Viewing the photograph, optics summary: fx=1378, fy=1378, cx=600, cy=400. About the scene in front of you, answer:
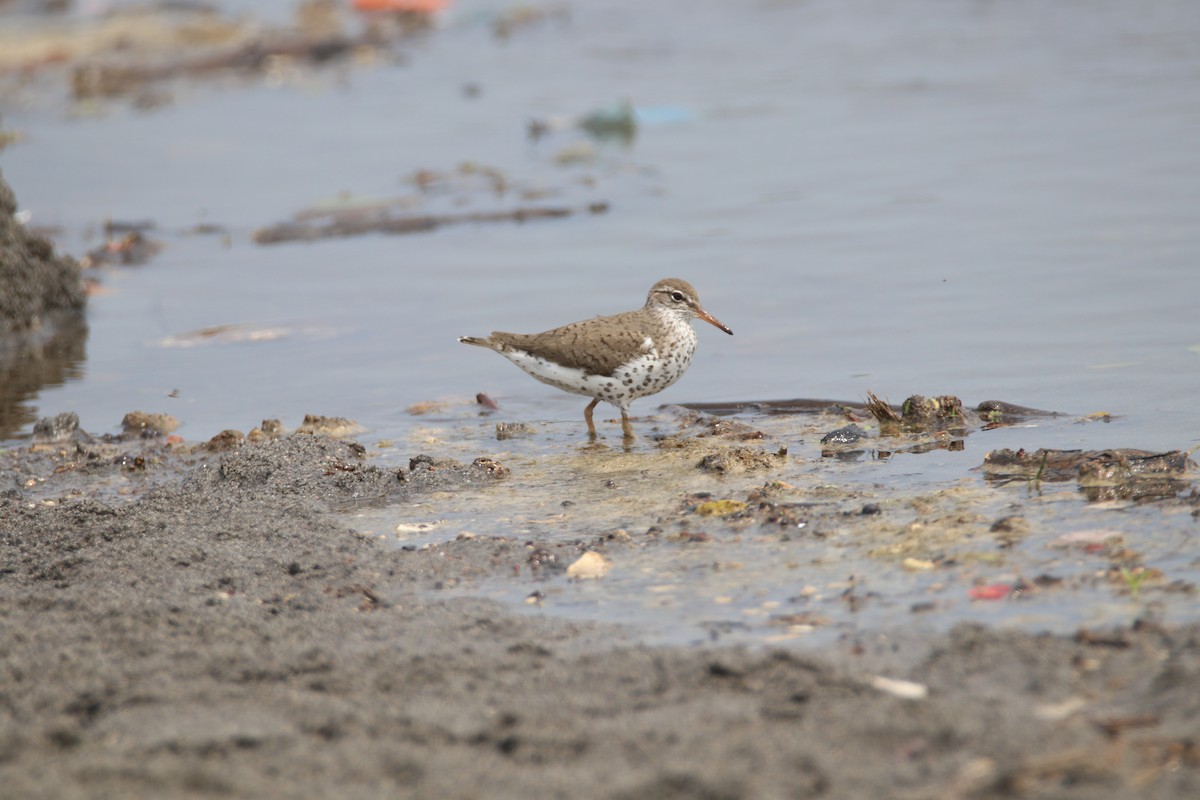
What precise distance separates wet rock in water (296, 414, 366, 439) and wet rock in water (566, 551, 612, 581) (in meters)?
2.89

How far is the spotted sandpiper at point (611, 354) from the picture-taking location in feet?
26.7

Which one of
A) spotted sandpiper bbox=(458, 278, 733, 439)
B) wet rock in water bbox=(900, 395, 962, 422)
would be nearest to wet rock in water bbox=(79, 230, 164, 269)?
spotted sandpiper bbox=(458, 278, 733, 439)

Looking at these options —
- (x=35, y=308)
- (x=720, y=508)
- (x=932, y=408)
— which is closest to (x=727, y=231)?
(x=932, y=408)

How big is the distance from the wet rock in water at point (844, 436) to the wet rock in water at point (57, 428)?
177 inches

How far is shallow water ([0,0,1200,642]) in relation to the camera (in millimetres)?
8781

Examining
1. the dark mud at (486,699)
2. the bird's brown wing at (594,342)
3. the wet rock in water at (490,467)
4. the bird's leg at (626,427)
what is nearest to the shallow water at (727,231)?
the bird's leg at (626,427)

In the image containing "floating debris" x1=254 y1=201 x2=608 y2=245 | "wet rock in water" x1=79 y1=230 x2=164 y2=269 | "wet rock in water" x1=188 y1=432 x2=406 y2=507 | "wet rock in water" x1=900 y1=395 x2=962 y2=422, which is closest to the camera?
"wet rock in water" x1=188 y1=432 x2=406 y2=507

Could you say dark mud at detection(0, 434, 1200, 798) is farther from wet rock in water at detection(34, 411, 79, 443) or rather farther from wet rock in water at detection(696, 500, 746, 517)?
wet rock in water at detection(34, 411, 79, 443)

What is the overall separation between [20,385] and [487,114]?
30.4 feet

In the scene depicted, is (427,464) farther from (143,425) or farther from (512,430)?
(143,425)

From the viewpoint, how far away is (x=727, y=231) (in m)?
11.8

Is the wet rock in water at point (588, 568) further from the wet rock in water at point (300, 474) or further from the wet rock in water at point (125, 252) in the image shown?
the wet rock in water at point (125, 252)

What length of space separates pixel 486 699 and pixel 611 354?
13.0 ft

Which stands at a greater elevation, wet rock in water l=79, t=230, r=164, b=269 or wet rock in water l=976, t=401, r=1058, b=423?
wet rock in water l=79, t=230, r=164, b=269
